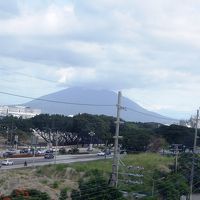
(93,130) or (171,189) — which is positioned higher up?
(93,130)

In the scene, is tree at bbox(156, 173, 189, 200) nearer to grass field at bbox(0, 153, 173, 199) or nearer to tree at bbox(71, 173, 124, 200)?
grass field at bbox(0, 153, 173, 199)

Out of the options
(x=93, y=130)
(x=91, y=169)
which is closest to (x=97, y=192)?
(x=91, y=169)

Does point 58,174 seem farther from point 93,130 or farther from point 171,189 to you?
point 93,130

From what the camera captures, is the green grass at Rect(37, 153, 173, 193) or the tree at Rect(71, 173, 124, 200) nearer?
the tree at Rect(71, 173, 124, 200)

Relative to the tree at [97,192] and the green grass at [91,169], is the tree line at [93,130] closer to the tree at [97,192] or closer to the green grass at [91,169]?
the green grass at [91,169]

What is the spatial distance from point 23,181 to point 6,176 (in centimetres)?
191

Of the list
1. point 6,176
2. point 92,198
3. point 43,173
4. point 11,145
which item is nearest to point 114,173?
point 92,198

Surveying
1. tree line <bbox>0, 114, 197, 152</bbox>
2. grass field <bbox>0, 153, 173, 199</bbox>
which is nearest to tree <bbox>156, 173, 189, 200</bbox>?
grass field <bbox>0, 153, 173, 199</bbox>

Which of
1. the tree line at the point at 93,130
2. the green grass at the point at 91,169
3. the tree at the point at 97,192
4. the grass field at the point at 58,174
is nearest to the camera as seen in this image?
the tree at the point at 97,192

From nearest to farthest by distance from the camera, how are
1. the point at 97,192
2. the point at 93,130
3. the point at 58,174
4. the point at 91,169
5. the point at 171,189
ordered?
the point at 97,192, the point at 171,189, the point at 91,169, the point at 58,174, the point at 93,130

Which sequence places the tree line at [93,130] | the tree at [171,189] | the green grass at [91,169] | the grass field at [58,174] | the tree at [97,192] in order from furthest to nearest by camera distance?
the tree line at [93,130] → the green grass at [91,169] → the grass field at [58,174] → the tree at [171,189] → the tree at [97,192]

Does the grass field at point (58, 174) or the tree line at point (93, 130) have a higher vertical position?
the tree line at point (93, 130)

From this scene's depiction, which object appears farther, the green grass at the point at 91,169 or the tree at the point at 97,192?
the green grass at the point at 91,169

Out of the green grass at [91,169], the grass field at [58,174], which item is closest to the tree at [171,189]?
the grass field at [58,174]
